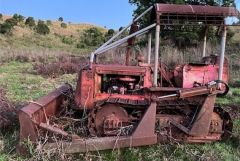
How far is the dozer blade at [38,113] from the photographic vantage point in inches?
241

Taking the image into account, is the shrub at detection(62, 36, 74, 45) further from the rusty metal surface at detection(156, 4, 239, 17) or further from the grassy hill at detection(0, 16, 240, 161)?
the rusty metal surface at detection(156, 4, 239, 17)

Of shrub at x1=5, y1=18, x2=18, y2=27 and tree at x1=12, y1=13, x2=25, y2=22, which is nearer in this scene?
shrub at x1=5, y1=18, x2=18, y2=27

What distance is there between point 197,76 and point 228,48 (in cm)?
1750

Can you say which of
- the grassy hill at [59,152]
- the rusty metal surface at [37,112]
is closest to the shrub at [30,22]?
the grassy hill at [59,152]

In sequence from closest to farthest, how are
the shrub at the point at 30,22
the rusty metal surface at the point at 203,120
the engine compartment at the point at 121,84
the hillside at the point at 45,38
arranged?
the rusty metal surface at the point at 203,120 → the engine compartment at the point at 121,84 → the hillside at the point at 45,38 → the shrub at the point at 30,22

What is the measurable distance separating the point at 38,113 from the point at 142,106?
5.25 feet

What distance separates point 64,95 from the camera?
24.6 feet

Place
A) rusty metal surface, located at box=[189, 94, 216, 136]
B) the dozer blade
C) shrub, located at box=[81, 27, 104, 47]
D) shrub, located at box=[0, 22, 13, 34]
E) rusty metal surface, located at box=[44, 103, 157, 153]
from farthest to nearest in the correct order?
shrub, located at box=[0, 22, 13, 34] → shrub, located at box=[81, 27, 104, 47] → rusty metal surface, located at box=[189, 94, 216, 136] → the dozer blade → rusty metal surface, located at box=[44, 103, 157, 153]

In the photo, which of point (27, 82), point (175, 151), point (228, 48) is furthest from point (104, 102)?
point (228, 48)

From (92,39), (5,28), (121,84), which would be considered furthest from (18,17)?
(121,84)

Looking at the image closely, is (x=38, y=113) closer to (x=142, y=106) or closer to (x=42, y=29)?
(x=142, y=106)

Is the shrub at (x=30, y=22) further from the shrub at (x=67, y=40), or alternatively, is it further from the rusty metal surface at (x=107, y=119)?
the rusty metal surface at (x=107, y=119)

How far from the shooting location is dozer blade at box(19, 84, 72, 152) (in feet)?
20.1

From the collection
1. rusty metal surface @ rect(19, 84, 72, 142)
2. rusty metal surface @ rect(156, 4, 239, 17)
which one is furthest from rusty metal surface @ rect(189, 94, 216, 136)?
rusty metal surface @ rect(19, 84, 72, 142)
